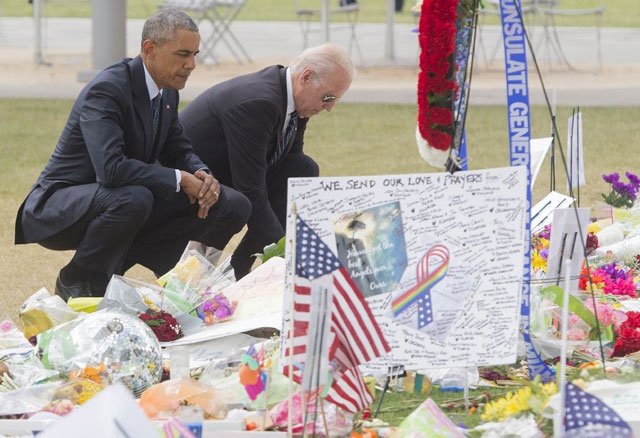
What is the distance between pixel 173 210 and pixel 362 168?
4308mm

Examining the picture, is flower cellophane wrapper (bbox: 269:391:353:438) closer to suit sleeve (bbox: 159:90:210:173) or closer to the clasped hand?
the clasped hand

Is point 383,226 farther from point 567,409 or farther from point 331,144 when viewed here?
Answer: point 331,144

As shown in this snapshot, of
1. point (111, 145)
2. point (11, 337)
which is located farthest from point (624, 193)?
point (11, 337)

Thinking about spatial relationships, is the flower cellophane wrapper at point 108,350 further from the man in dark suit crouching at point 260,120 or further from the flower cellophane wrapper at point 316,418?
the man in dark suit crouching at point 260,120

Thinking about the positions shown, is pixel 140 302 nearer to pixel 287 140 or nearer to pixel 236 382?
pixel 236 382

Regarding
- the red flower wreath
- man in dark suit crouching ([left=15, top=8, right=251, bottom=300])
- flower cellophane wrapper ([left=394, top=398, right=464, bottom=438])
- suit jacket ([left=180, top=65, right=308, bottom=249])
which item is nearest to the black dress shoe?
man in dark suit crouching ([left=15, top=8, right=251, bottom=300])

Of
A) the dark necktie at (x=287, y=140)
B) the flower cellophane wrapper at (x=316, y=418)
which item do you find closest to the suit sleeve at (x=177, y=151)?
the dark necktie at (x=287, y=140)

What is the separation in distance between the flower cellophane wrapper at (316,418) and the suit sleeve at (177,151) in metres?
2.03

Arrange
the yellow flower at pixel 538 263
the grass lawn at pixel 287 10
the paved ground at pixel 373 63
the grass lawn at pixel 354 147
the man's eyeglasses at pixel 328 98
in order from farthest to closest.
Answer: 1. the grass lawn at pixel 287 10
2. the paved ground at pixel 373 63
3. the grass lawn at pixel 354 147
4. the man's eyeglasses at pixel 328 98
5. the yellow flower at pixel 538 263

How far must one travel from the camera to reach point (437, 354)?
3.87 metres

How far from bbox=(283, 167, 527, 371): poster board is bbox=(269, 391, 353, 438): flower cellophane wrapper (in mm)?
296

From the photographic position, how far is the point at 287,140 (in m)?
5.94

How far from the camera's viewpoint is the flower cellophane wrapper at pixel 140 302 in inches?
185

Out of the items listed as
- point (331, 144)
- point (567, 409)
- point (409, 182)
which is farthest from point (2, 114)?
point (567, 409)
